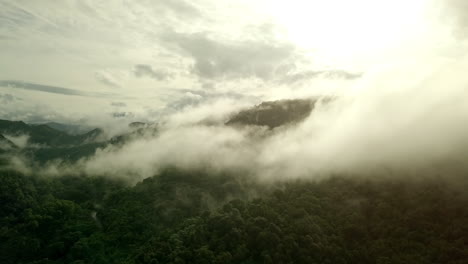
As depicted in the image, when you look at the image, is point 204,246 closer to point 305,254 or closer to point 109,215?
point 305,254

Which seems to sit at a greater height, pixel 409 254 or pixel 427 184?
pixel 427 184

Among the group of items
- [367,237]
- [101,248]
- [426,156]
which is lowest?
[101,248]

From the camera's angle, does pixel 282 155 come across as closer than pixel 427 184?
No

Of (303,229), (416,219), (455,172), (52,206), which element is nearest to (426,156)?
(455,172)

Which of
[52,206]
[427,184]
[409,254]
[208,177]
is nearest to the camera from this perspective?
[409,254]

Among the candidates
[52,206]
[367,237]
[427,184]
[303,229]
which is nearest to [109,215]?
[52,206]

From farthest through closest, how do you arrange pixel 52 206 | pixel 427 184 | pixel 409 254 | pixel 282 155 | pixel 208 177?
1. pixel 282 155
2. pixel 208 177
3. pixel 52 206
4. pixel 427 184
5. pixel 409 254
